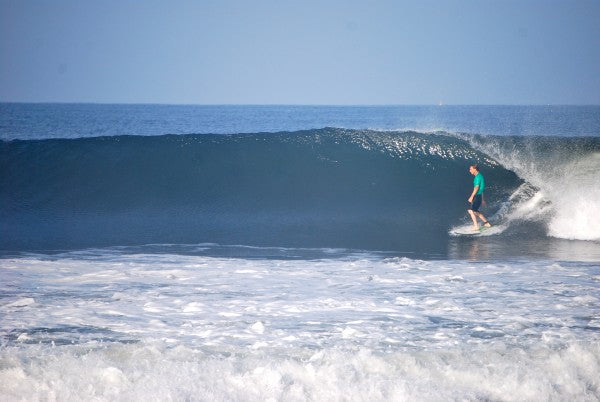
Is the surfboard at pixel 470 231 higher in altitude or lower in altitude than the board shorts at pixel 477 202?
lower

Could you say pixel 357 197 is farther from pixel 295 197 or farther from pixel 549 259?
pixel 549 259

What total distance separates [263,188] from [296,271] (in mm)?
7543

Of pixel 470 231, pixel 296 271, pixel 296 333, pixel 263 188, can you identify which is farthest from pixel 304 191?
pixel 296 333

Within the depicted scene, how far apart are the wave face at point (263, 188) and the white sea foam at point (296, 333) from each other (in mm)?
2714

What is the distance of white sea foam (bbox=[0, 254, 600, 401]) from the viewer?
4.07 meters

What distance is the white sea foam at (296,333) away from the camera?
13.4 ft

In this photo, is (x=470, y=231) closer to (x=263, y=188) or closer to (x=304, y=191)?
(x=304, y=191)

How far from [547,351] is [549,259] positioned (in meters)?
4.33

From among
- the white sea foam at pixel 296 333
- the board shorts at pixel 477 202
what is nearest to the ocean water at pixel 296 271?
the white sea foam at pixel 296 333

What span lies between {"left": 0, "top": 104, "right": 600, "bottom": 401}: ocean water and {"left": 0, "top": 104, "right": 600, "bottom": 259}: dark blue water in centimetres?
7

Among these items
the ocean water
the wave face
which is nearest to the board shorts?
the ocean water

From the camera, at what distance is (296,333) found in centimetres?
502

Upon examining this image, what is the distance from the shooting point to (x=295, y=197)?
567 inches

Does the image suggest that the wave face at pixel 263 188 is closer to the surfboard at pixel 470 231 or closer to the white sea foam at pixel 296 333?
the surfboard at pixel 470 231
